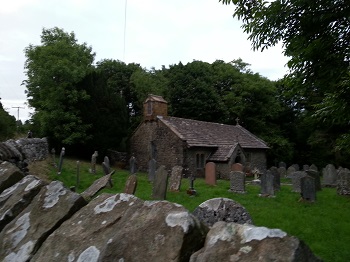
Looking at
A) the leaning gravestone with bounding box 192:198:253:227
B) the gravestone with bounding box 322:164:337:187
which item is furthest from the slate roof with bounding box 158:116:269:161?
the leaning gravestone with bounding box 192:198:253:227

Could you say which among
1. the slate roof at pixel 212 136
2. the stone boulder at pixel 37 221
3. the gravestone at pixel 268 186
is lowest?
the gravestone at pixel 268 186

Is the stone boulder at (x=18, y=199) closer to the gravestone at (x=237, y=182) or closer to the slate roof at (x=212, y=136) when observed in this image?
the gravestone at (x=237, y=182)

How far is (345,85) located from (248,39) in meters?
2.08

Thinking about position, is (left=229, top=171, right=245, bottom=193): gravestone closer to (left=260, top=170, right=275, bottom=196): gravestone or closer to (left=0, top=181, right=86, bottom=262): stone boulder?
(left=260, top=170, right=275, bottom=196): gravestone

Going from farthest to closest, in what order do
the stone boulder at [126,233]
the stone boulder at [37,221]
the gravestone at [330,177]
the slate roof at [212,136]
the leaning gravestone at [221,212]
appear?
the slate roof at [212,136]
the gravestone at [330,177]
the leaning gravestone at [221,212]
the stone boulder at [37,221]
the stone boulder at [126,233]

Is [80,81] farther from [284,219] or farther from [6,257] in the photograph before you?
[6,257]

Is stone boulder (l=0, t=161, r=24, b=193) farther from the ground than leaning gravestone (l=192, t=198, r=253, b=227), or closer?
farther from the ground

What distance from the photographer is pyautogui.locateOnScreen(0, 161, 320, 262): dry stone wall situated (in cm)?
189

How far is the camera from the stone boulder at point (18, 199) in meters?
3.38

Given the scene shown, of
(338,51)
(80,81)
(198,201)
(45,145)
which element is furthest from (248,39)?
(80,81)

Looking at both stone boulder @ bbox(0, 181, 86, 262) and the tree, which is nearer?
stone boulder @ bbox(0, 181, 86, 262)

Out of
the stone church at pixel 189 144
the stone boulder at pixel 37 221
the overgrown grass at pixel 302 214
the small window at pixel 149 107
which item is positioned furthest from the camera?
the small window at pixel 149 107

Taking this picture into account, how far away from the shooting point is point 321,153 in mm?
43000

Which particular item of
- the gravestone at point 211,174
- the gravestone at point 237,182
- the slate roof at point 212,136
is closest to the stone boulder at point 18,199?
the gravestone at point 237,182
